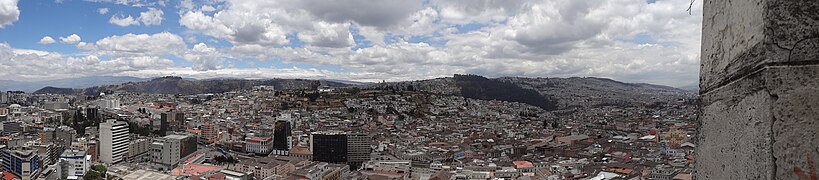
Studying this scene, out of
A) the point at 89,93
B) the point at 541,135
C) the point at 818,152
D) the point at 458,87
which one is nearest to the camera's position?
the point at 818,152

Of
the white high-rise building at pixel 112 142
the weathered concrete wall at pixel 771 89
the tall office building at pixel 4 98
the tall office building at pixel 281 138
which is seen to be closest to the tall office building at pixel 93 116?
the white high-rise building at pixel 112 142

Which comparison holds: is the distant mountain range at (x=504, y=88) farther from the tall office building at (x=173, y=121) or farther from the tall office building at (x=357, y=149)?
the tall office building at (x=357, y=149)

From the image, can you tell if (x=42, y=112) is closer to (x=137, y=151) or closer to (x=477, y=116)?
(x=137, y=151)

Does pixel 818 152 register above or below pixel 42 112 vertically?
above

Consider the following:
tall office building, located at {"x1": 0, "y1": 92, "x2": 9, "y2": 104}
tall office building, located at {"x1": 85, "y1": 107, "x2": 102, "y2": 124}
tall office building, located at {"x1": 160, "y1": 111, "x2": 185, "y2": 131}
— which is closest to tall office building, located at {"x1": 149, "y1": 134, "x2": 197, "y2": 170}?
tall office building, located at {"x1": 160, "y1": 111, "x2": 185, "y2": 131}

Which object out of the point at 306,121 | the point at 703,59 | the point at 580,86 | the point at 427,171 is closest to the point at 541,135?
the point at 427,171

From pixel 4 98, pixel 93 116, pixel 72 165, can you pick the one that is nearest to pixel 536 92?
pixel 93 116

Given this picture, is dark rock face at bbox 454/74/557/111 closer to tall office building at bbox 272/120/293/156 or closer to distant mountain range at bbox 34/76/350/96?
distant mountain range at bbox 34/76/350/96
